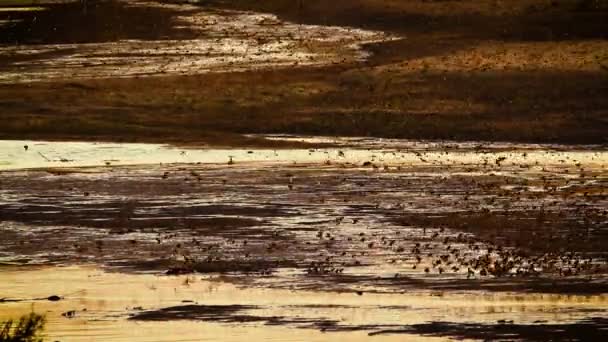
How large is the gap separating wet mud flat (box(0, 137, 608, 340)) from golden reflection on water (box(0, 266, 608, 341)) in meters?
0.04

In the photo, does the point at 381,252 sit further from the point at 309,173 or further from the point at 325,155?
the point at 325,155

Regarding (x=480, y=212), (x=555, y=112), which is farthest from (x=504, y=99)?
(x=480, y=212)

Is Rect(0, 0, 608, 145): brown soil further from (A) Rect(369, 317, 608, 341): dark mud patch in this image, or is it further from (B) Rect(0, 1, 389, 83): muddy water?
(A) Rect(369, 317, 608, 341): dark mud patch

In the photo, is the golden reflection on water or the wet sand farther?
the wet sand

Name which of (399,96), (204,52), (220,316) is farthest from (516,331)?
(204,52)

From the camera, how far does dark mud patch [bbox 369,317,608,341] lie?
14812mm

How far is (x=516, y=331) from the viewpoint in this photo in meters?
15.1

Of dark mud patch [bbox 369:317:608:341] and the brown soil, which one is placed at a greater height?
the brown soil

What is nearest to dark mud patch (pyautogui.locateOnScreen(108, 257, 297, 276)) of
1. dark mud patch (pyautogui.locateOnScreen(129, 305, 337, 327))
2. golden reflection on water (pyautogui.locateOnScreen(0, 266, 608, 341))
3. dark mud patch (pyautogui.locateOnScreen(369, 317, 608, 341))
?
golden reflection on water (pyautogui.locateOnScreen(0, 266, 608, 341))

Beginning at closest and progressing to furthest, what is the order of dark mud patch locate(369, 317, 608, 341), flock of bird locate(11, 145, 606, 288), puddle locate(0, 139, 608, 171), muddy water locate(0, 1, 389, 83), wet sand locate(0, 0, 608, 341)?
dark mud patch locate(369, 317, 608, 341) → wet sand locate(0, 0, 608, 341) → flock of bird locate(11, 145, 606, 288) → puddle locate(0, 139, 608, 171) → muddy water locate(0, 1, 389, 83)

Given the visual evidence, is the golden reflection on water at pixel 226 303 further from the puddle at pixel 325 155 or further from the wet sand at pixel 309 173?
the puddle at pixel 325 155

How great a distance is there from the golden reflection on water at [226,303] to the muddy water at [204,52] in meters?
21.7

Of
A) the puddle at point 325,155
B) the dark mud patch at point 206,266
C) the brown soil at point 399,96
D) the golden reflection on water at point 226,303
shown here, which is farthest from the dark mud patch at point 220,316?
the brown soil at point 399,96

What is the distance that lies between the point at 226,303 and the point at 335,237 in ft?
14.1
